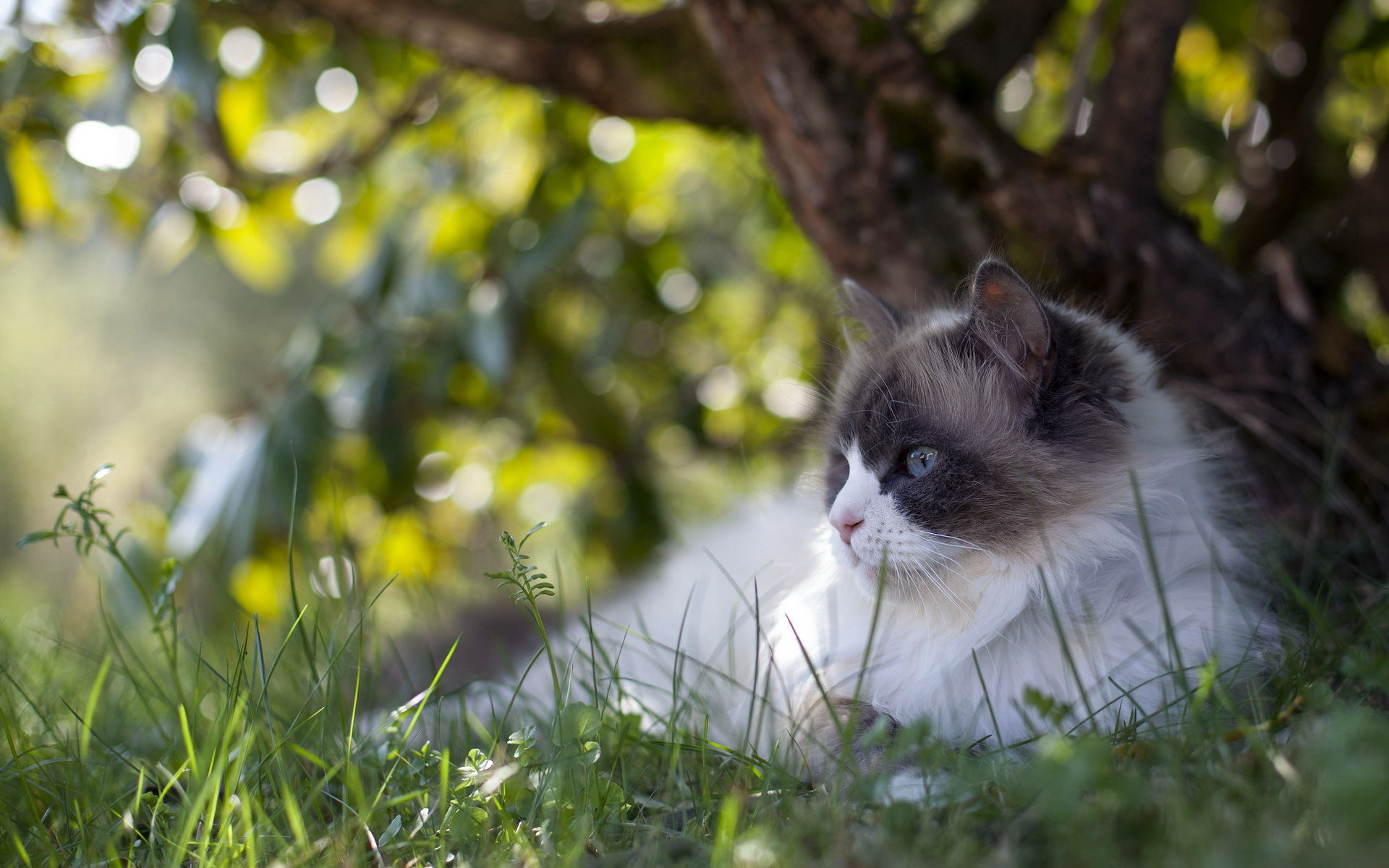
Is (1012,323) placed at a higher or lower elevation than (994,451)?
higher

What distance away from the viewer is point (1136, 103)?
2.02 meters

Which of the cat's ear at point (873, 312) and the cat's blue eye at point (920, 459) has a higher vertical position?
the cat's ear at point (873, 312)

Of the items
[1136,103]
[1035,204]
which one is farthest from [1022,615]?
[1136,103]

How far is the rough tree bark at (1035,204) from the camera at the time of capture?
1.96 m

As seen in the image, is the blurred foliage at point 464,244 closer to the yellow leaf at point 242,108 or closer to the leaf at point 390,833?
the yellow leaf at point 242,108

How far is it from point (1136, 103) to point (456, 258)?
1827mm

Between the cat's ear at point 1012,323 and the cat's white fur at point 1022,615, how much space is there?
19 centimetres

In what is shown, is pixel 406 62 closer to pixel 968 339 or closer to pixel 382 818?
pixel 968 339

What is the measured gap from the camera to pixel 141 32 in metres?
2.25

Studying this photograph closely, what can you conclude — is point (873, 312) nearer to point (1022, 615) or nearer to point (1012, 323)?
point (1012, 323)

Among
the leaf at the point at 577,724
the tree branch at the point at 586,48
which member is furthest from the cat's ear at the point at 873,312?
the leaf at the point at 577,724

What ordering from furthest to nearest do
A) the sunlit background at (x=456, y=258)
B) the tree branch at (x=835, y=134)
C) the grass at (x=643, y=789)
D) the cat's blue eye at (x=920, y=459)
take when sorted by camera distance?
the sunlit background at (x=456, y=258)
the tree branch at (x=835, y=134)
the cat's blue eye at (x=920, y=459)
the grass at (x=643, y=789)

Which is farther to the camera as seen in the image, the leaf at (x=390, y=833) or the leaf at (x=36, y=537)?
the leaf at (x=36, y=537)

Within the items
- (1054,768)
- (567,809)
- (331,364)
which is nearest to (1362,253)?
(1054,768)
